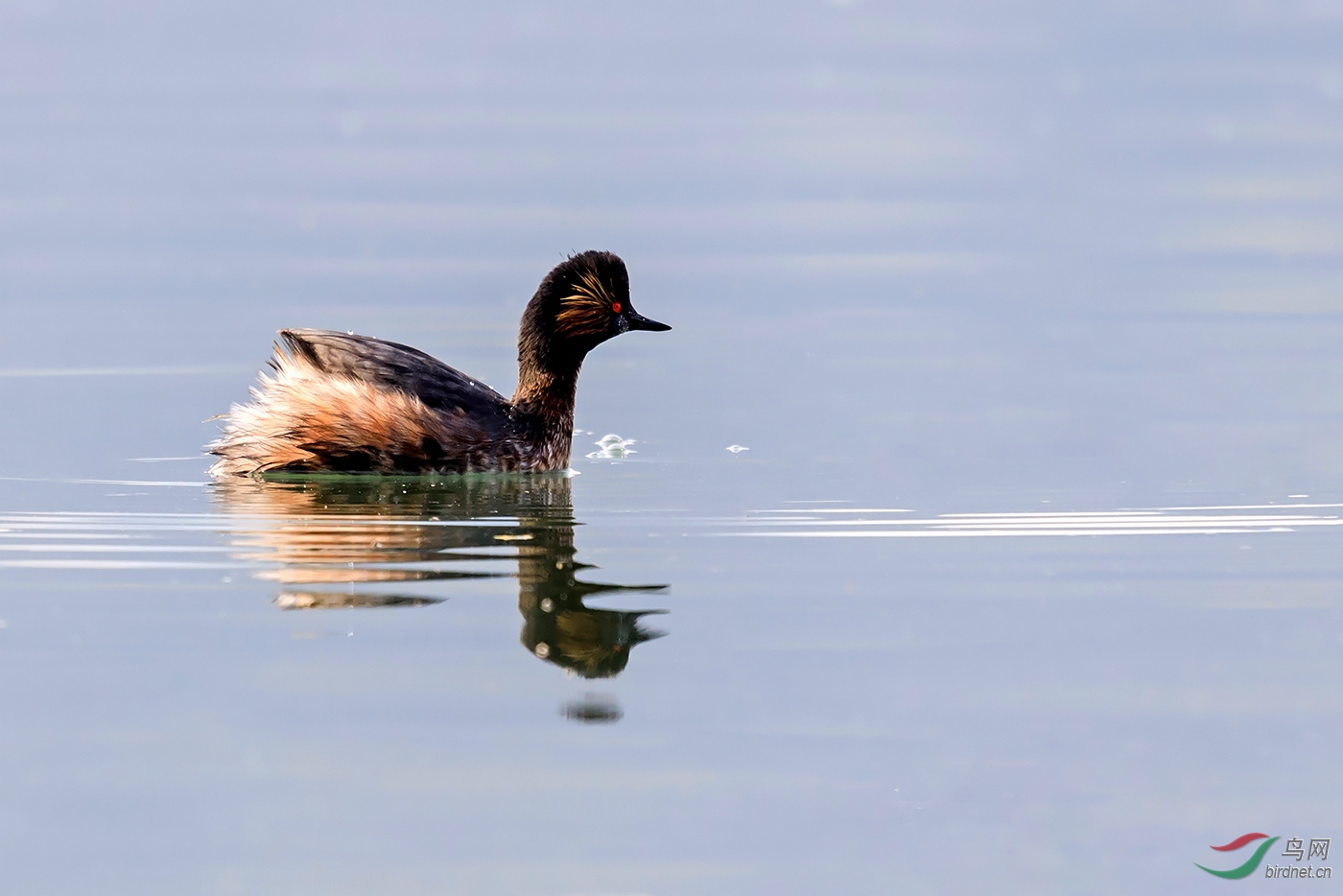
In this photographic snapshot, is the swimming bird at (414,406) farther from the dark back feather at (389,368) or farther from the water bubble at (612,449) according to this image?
the water bubble at (612,449)

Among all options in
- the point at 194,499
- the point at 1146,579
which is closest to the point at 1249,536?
the point at 1146,579

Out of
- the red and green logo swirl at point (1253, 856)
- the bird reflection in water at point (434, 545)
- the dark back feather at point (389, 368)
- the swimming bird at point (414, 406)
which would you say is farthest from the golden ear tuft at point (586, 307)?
the red and green logo swirl at point (1253, 856)

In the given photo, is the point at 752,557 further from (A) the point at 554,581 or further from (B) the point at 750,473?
(B) the point at 750,473

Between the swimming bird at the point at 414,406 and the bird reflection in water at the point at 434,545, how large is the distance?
153mm

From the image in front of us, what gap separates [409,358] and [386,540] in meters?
2.81

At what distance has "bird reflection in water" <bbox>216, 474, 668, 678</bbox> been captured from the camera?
19.1ft

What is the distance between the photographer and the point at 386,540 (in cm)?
749

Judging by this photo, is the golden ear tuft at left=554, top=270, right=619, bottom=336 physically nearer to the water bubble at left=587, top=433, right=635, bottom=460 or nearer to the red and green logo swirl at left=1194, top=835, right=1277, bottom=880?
the water bubble at left=587, top=433, right=635, bottom=460

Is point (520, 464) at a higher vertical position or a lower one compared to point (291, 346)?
lower

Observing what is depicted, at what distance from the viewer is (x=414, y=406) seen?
986 centimetres

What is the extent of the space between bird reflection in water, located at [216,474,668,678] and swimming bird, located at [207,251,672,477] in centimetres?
15

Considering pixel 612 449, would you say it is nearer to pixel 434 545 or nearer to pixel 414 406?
pixel 414 406

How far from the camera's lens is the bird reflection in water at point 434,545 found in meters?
5.81

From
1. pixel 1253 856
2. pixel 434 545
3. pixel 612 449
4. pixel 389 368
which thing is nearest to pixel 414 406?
pixel 389 368
